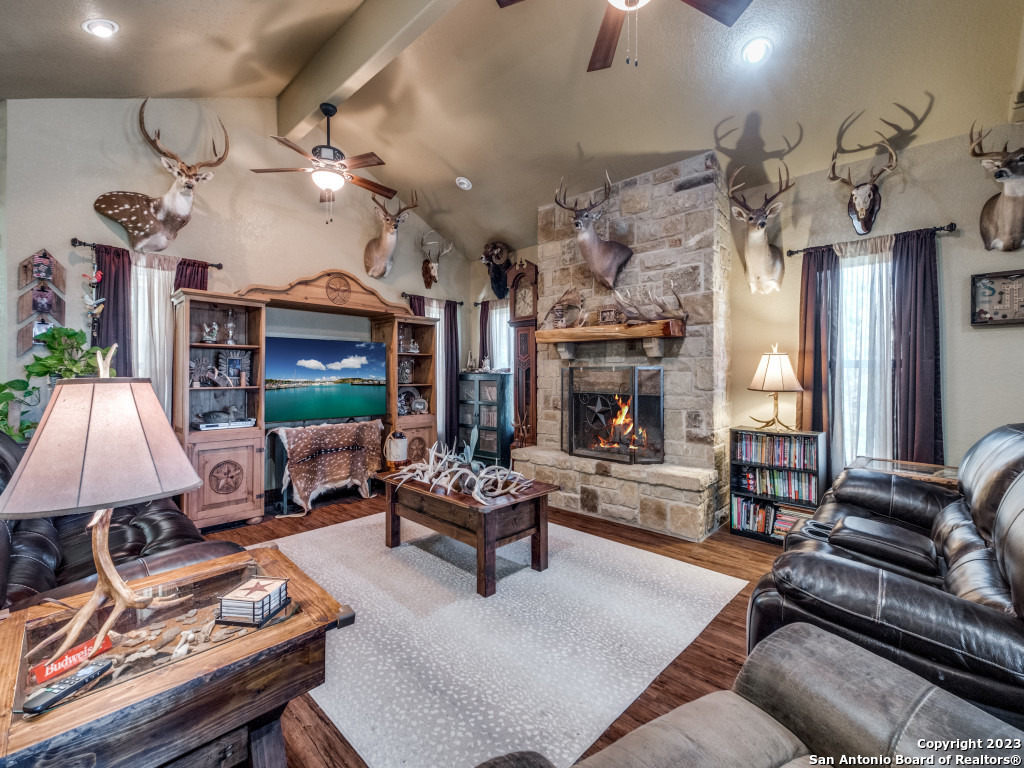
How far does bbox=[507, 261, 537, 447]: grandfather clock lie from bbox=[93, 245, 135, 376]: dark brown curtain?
3.71 meters

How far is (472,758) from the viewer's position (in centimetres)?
154

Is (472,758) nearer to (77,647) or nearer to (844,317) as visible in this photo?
(77,647)

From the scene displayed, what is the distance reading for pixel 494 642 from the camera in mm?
2191

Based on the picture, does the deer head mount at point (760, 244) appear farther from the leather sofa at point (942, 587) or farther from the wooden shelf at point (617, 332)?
the leather sofa at point (942, 587)

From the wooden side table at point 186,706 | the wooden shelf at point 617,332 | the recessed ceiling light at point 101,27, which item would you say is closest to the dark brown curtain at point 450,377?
the wooden shelf at point 617,332

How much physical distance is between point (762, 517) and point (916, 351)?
161 cm

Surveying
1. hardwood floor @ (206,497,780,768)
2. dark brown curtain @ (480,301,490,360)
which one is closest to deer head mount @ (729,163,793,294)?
hardwood floor @ (206,497,780,768)

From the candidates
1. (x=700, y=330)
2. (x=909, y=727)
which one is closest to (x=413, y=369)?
(x=700, y=330)

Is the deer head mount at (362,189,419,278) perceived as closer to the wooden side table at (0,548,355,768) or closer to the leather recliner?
the wooden side table at (0,548,355,768)

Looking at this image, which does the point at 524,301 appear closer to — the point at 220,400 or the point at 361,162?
the point at 361,162

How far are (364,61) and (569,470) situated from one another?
12.1 feet

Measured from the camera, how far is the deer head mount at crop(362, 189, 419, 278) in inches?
200

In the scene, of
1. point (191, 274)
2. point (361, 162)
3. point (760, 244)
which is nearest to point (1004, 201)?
point (760, 244)

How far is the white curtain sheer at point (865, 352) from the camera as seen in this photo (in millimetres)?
3361
